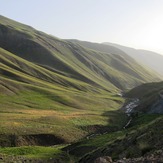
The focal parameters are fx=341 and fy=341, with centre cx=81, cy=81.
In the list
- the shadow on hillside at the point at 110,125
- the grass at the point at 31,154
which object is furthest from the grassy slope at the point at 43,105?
the grass at the point at 31,154

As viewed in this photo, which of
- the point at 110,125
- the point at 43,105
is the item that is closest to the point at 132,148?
the point at 110,125

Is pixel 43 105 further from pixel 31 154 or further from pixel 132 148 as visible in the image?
pixel 132 148

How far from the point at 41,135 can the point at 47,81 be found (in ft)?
336

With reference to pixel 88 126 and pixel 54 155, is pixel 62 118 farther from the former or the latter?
pixel 54 155

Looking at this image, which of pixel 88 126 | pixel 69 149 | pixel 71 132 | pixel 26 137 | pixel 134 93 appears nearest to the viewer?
pixel 69 149

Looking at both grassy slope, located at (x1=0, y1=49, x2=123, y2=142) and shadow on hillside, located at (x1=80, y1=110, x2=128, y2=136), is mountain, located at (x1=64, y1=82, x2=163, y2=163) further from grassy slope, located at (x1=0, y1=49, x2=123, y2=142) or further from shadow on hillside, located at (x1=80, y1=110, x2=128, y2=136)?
shadow on hillside, located at (x1=80, y1=110, x2=128, y2=136)

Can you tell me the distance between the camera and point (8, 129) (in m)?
74.1

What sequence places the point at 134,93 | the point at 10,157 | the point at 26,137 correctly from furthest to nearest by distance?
the point at 134,93 → the point at 26,137 → the point at 10,157

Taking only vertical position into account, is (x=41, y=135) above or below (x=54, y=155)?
below

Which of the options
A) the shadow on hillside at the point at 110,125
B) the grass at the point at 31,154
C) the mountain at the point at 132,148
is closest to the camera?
the mountain at the point at 132,148

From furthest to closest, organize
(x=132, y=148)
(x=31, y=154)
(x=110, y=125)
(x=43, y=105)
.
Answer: (x=43, y=105) → (x=110, y=125) → (x=31, y=154) → (x=132, y=148)

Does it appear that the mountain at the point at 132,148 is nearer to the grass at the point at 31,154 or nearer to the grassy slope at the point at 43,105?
the grass at the point at 31,154

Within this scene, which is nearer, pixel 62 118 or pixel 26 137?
pixel 26 137

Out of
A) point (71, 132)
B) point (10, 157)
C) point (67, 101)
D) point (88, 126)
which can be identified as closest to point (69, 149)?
point (10, 157)
